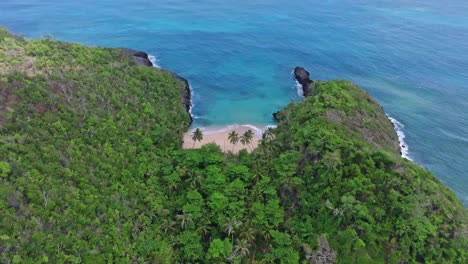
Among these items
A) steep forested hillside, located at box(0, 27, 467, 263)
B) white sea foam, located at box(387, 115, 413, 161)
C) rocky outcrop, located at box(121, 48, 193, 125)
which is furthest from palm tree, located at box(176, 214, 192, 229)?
white sea foam, located at box(387, 115, 413, 161)

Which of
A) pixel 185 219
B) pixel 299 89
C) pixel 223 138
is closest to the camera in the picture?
pixel 185 219

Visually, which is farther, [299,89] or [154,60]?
[154,60]

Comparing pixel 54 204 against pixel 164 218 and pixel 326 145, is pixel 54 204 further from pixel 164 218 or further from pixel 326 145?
pixel 326 145

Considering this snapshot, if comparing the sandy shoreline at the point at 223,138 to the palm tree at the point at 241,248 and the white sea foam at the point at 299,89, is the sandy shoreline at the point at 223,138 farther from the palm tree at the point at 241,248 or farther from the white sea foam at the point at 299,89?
the palm tree at the point at 241,248

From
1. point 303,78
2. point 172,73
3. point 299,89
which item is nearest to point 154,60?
point 172,73

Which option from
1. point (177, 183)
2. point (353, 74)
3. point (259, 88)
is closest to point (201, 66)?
point (259, 88)

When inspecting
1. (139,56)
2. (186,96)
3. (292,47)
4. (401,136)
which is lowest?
(401,136)

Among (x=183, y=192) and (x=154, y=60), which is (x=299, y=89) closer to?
(x=154, y=60)

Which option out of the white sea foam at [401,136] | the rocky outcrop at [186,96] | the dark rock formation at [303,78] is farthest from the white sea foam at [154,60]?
the white sea foam at [401,136]
